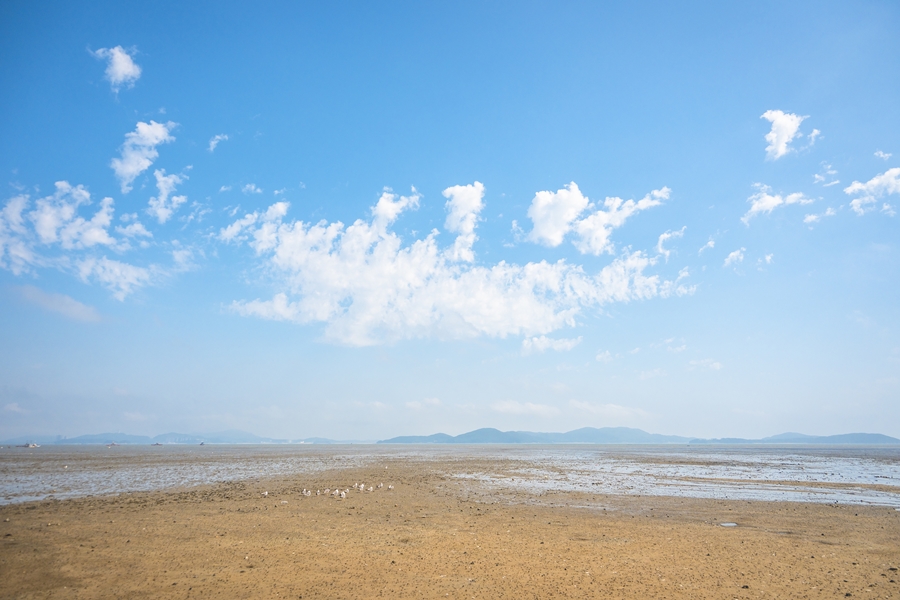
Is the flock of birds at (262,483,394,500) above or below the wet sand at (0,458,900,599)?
below

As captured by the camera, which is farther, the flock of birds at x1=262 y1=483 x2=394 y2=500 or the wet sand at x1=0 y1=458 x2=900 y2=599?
the flock of birds at x1=262 y1=483 x2=394 y2=500

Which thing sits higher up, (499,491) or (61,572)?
(61,572)

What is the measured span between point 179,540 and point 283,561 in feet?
14.8

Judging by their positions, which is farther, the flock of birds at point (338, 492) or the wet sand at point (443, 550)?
the flock of birds at point (338, 492)

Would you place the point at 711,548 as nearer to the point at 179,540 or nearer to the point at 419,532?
the point at 419,532

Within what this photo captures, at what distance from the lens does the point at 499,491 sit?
84.9 ft

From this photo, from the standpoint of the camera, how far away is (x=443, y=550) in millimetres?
12711

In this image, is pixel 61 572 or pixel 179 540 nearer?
pixel 61 572

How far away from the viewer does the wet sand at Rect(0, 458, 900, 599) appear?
9992 mm

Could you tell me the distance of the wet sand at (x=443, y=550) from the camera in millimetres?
9992

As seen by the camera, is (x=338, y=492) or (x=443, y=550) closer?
(x=443, y=550)

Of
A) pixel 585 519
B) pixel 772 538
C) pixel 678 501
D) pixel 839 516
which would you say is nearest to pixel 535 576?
pixel 585 519

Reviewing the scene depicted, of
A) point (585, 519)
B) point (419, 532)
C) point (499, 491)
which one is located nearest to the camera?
point (419, 532)

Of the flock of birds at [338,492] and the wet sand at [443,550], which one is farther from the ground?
the wet sand at [443,550]
